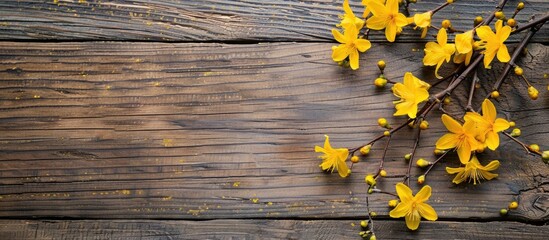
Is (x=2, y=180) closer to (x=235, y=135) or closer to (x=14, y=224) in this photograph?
(x=14, y=224)

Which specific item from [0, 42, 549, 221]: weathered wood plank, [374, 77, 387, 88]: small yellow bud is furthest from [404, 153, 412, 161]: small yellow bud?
[374, 77, 387, 88]: small yellow bud

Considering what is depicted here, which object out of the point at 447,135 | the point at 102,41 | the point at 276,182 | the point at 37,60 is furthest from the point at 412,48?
the point at 37,60

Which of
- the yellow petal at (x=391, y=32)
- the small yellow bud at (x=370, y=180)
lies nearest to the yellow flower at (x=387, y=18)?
the yellow petal at (x=391, y=32)

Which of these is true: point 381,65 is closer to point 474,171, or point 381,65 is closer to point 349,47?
point 349,47

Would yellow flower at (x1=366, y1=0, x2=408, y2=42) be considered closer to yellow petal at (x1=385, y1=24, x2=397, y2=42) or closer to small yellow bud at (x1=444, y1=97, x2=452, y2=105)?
yellow petal at (x1=385, y1=24, x2=397, y2=42)

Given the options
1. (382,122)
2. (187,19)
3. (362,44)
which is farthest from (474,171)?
(187,19)
